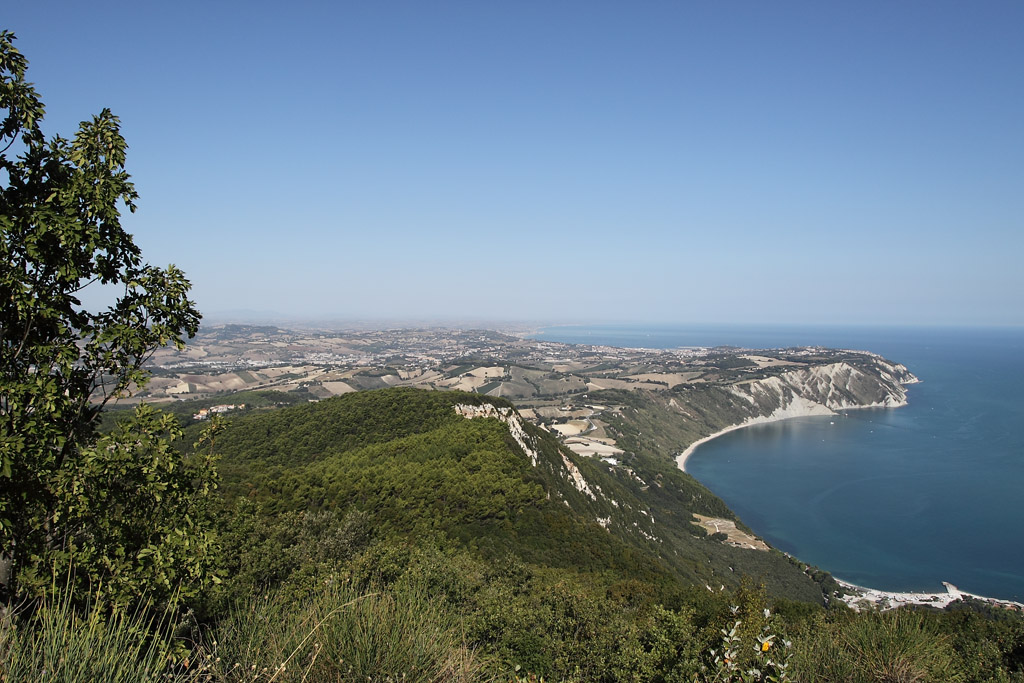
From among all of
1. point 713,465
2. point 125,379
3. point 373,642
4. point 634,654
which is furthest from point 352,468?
point 713,465

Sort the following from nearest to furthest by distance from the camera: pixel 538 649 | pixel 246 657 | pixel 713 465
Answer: pixel 246 657 → pixel 538 649 → pixel 713 465

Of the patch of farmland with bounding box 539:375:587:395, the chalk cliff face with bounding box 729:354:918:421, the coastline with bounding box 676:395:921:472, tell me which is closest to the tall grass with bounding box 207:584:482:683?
the coastline with bounding box 676:395:921:472

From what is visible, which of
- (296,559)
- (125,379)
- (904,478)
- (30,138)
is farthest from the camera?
(904,478)

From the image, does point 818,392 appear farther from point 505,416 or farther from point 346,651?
point 346,651

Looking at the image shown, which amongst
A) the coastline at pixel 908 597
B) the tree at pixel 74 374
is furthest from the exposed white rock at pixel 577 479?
the tree at pixel 74 374

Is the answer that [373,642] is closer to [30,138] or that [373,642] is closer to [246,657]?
[246,657]

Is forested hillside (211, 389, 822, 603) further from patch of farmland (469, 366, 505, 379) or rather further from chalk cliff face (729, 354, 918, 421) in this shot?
patch of farmland (469, 366, 505, 379)

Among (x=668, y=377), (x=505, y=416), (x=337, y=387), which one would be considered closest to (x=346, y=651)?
(x=505, y=416)
